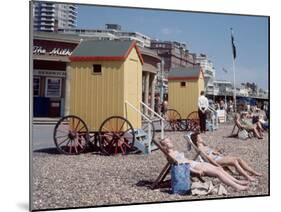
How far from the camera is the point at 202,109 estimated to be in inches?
216

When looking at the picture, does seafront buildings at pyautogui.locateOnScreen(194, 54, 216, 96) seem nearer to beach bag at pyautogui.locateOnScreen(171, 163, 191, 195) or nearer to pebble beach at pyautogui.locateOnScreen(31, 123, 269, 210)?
pebble beach at pyautogui.locateOnScreen(31, 123, 269, 210)

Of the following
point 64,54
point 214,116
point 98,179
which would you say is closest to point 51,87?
point 64,54

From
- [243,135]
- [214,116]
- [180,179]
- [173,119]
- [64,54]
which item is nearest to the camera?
[64,54]

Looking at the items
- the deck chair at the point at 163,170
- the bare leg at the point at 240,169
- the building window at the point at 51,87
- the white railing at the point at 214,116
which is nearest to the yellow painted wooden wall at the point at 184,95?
the white railing at the point at 214,116

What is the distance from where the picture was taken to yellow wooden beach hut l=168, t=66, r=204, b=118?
209 inches

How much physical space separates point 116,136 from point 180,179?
831mm

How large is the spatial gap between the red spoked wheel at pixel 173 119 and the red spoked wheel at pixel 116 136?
0.44 meters

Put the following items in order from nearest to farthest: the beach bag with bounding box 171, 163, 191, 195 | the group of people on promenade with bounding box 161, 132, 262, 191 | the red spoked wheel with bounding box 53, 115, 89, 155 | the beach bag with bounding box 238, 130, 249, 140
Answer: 1. the red spoked wheel with bounding box 53, 115, 89, 155
2. the beach bag with bounding box 171, 163, 191, 195
3. the group of people on promenade with bounding box 161, 132, 262, 191
4. the beach bag with bounding box 238, 130, 249, 140

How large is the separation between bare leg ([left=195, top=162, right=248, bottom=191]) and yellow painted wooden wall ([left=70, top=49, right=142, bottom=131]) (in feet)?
2.94

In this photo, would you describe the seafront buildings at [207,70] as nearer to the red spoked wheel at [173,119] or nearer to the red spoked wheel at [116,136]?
the red spoked wheel at [173,119]

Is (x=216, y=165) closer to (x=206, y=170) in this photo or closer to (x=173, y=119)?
(x=206, y=170)

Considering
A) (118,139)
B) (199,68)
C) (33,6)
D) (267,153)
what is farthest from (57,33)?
(267,153)

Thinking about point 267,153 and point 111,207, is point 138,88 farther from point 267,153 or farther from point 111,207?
point 267,153

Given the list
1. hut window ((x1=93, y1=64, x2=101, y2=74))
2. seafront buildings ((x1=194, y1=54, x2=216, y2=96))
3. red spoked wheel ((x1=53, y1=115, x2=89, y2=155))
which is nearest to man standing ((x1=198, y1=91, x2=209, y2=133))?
seafront buildings ((x1=194, y1=54, x2=216, y2=96))
